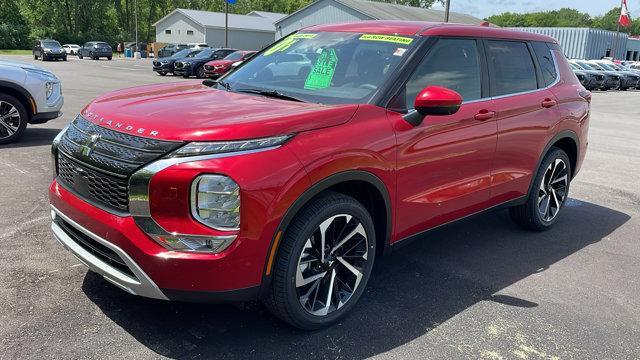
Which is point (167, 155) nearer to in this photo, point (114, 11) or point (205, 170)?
point (205, 170)

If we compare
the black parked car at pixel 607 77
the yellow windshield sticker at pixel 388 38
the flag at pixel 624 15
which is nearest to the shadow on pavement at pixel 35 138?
the yellow windshield sticker at pixel 388 38

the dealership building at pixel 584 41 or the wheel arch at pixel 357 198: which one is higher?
the dealership building at pixel 584 41

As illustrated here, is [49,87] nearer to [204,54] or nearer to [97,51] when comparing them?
[204,54]

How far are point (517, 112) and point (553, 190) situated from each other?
1.34 m

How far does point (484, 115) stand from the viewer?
4199 millimetres

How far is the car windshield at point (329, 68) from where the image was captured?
370 cm

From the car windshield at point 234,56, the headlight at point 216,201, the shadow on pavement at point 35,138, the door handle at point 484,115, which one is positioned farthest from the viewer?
the car windshield at point 234,56

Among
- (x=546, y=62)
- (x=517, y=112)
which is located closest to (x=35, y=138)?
(x=517, y=112)

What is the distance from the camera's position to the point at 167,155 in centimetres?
278

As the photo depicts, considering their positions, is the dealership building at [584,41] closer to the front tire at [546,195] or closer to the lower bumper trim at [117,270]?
the front tire at [546,195]

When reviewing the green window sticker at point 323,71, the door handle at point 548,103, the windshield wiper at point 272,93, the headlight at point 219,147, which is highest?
the green window sticker at point 323,71

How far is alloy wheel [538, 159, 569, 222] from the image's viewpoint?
5352mm

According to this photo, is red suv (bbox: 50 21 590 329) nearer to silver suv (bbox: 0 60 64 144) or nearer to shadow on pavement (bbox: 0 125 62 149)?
silver suv (bbox: 0 60 64 144)

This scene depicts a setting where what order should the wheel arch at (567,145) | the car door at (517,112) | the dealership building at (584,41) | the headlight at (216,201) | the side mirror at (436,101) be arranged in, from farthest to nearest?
the dealership building at (584,41) → the wheel arch at (567,145) → the car door at (517,112) → the side mirror at (436,101) → the headlight at (216,201)
